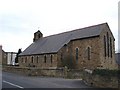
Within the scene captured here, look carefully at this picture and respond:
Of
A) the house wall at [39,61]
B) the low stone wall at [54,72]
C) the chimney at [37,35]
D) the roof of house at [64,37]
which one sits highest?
the chimney at [37,35]

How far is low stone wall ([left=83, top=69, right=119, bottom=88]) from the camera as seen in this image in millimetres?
17370

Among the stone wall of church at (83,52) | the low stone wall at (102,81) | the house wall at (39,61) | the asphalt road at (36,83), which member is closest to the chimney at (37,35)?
the house wall at (39,61)

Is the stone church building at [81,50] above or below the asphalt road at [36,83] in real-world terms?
above

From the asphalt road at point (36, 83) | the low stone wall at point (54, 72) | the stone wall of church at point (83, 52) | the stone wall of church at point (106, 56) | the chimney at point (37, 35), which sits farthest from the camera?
the chimney at point (37, 35)

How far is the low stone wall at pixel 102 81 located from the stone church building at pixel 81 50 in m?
14.7

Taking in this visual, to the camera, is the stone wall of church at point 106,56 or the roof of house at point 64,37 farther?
the roof of house at point 64,37

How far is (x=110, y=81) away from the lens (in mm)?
17719

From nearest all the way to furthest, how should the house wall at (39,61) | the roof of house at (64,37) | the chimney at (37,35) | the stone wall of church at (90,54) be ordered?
1. the stone wall of church at (90,54)
2. the roof of house at (64,37)
3. the house wall at (39,61)
4. the chimney at (37,35)

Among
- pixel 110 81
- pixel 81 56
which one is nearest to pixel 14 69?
pixel 81 56

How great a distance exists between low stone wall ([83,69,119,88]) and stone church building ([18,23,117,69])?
581 inches

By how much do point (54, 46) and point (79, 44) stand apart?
6639mm

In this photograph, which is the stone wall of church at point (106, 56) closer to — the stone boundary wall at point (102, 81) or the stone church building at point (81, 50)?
the stone church building at point (81, 50)

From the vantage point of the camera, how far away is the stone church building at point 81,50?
39250 mm

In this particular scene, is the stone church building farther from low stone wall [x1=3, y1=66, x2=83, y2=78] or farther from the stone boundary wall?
the stone boundary wall
